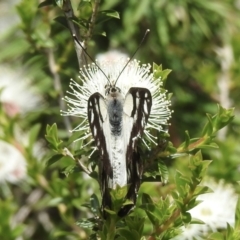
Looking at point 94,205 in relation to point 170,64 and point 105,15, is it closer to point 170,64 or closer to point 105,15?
point 105,15

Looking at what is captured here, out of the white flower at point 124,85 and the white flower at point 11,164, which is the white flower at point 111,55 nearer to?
the white flower at point 11,164

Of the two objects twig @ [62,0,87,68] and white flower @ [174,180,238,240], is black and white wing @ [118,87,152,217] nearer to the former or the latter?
twig @ [62,0,87,68]

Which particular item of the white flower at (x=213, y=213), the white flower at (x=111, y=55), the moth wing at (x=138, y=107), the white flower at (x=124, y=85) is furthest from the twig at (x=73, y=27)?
the white flower at (x=111, y=55)

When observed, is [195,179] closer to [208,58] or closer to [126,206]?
[126,206]

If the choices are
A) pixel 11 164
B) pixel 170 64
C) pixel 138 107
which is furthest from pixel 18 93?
pixel 138 107

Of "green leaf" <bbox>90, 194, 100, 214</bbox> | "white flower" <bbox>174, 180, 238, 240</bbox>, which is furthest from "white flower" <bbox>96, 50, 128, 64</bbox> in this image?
"green leaf" <bbox>90, 194, 100, 214</bbox>
